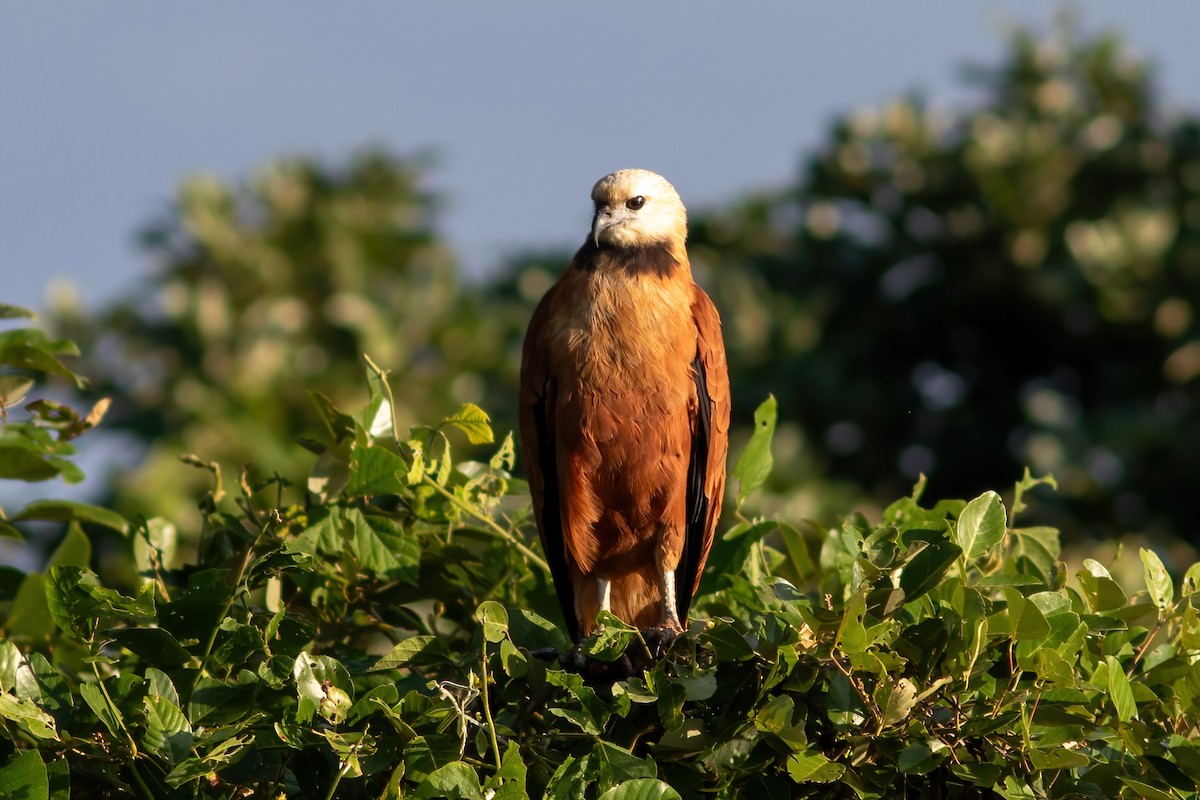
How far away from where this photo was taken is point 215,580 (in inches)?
91.4

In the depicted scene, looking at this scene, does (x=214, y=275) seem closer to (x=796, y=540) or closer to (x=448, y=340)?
(x=448, y=340)

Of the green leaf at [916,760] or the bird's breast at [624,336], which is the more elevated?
the bird's breast at [624,336]

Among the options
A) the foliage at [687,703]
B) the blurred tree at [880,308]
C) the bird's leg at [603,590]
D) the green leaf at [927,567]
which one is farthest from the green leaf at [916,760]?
the blurred tree at [880,308]

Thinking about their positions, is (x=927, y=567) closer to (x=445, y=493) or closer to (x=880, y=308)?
(x=445, y=493)

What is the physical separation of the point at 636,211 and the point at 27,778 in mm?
2843

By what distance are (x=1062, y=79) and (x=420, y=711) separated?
8280mm

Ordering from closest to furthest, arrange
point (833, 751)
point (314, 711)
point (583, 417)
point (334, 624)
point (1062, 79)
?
1. point (314, 711)
2. point (833, 751)
3. point (334, 624)
4. point (583, 417)
5. point (1062, 79)

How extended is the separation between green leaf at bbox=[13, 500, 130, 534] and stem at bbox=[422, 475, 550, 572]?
86 cm

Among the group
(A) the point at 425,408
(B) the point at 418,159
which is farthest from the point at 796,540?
(B) the point at 418,159

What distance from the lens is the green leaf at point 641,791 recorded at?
2053 mm

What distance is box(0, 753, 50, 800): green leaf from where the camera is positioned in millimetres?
2043

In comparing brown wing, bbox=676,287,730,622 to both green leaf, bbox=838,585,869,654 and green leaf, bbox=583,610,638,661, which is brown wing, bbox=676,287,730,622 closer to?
green leaf, bbox=583,610,638,661

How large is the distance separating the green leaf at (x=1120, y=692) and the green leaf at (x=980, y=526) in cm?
29

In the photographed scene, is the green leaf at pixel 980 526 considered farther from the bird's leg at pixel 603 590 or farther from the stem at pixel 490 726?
the bird's leg at pixel 603 590
